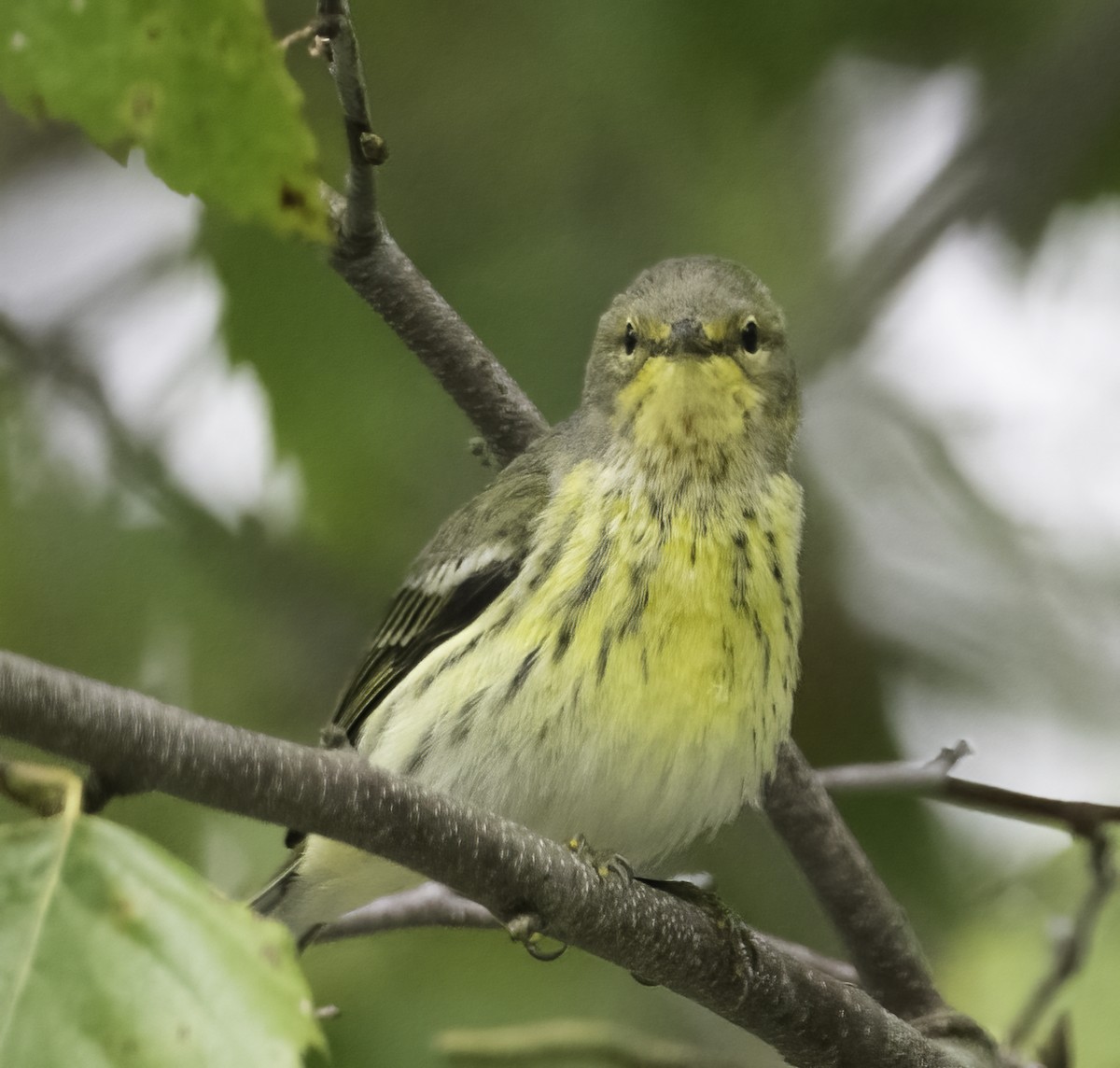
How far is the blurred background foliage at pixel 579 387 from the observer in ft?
4.11

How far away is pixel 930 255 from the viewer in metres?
1.46

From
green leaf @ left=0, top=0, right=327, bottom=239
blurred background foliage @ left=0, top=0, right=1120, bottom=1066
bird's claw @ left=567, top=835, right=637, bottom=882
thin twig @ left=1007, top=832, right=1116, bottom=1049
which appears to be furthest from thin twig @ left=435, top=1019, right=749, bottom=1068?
green leaf @ left=0, top=0, right=327, bottom=239

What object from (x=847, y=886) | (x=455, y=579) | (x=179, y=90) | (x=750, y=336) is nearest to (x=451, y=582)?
(x=455, y=579)

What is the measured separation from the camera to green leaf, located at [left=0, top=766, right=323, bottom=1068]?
0.49 m

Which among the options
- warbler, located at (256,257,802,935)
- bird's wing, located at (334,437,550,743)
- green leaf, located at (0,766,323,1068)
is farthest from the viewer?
bird's wing, located at (334,437,550,743)

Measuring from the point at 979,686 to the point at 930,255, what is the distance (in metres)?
0.47

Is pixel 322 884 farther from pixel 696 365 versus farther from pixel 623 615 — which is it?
pixel 696 365

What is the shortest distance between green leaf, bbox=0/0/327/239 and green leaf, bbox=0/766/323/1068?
0.85 ft

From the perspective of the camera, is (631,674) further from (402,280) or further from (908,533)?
(908,533)

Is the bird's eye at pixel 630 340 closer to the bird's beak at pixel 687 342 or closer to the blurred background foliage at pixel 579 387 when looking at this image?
the bird's beak at pixel 687 342

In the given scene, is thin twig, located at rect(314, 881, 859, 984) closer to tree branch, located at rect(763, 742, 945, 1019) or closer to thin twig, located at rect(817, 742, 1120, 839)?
tree branch, located at rect(763, 742, 945, 1019)

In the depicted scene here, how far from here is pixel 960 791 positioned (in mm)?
1252

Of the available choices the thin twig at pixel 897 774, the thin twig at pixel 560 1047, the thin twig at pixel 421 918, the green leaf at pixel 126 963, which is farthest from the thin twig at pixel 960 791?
the green leaf at pixel 126 963

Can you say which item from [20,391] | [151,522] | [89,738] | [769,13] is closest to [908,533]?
[769,13]
